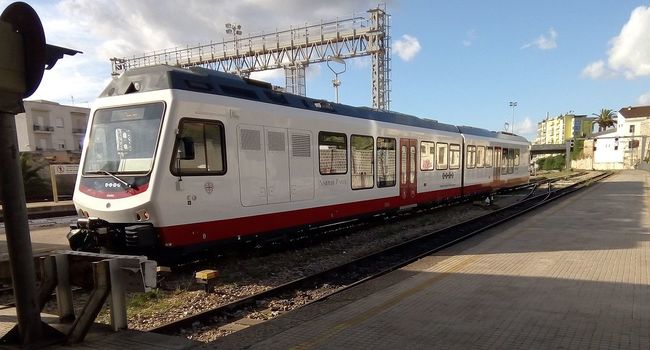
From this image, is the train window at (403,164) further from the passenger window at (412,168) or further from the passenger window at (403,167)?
the passenger window at (412,168)

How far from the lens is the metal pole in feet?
12.5

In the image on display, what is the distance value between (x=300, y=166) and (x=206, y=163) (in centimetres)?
268

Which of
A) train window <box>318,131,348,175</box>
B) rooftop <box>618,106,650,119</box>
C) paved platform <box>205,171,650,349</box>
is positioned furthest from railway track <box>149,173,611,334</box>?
rooftop <box>618,106,650,119</box>

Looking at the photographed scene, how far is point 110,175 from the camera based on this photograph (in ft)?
25.5

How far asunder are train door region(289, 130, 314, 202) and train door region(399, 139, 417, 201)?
471 cm

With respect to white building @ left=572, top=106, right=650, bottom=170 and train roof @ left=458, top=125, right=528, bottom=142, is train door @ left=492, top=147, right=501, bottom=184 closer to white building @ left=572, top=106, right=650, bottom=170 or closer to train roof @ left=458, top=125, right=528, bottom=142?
train roof @ left=458, top=125, right=528, bottom=142

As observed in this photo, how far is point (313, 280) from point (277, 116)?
362 centimetres

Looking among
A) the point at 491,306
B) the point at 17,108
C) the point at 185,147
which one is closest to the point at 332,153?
the point at 185,147

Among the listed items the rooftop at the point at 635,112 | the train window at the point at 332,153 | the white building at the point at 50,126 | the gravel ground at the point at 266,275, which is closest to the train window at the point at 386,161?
the gravel ground at the point at 266,275

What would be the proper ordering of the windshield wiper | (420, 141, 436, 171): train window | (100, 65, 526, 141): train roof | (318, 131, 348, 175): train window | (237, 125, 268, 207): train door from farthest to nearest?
(420, 141, 436, 171): train window → (318, 131, 348, 175): train window → (237, 125, 268, 207): train door → (100, 65, 526, 141): train roof → the windshield wiper

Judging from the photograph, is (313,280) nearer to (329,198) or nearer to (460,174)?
(329,198)

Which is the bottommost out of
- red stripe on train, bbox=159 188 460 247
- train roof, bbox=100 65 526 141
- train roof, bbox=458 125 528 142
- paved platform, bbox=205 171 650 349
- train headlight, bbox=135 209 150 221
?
paved platform, bbox=205 171 650 349

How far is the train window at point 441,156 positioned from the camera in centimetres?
1706

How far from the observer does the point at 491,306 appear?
222 inches
